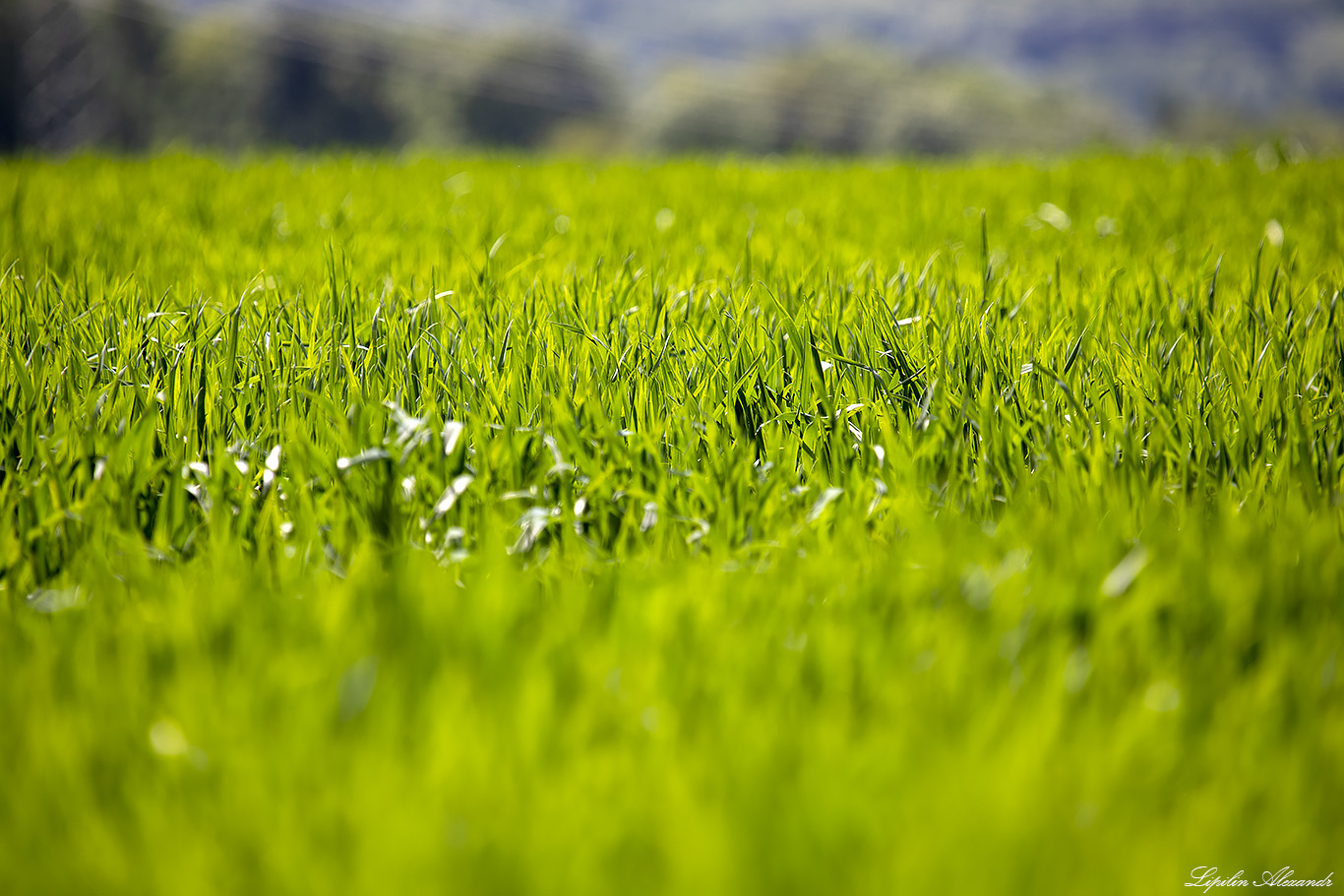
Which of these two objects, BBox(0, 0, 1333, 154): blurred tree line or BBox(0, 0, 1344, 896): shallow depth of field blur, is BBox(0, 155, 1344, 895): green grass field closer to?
BBox(0, 0, 1344, 896): shallow depth of field blur

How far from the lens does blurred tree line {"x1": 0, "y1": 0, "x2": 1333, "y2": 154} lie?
13338 centimetres

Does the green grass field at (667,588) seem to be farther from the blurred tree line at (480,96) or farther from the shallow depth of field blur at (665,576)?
the blurred tree line at (480,96)

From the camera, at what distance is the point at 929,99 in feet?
565

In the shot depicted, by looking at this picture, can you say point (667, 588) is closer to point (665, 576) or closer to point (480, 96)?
point (665, 576)

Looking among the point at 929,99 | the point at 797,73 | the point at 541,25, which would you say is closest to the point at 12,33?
the point at 541,25

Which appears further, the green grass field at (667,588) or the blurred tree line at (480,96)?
the blurred tree line at (480,96)

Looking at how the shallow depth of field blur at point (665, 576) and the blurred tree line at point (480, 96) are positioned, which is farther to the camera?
the blurred tree line at point (480, 96)

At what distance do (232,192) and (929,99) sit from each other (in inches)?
7285

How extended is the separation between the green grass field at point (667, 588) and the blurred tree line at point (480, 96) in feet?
416

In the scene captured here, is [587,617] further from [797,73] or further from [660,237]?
[797,73]

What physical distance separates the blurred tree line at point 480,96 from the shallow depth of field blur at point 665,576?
12654 cm

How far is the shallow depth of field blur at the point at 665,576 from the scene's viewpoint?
99 centimetres

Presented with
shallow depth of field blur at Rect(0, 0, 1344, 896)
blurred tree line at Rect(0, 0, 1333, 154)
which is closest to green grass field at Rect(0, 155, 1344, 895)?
shallow depth of field blur at Rect(0, 0, 1344, 896)

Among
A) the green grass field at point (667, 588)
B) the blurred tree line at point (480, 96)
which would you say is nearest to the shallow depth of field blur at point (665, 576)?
the green grass field at point (667, 588)
